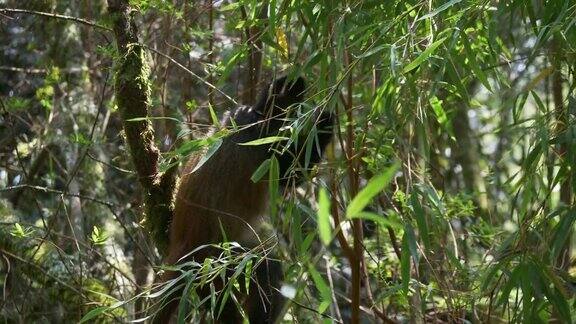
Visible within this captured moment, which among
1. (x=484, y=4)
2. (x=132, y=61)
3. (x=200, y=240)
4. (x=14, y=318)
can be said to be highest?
(x=484, y=4)

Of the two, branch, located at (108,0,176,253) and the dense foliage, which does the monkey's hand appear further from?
branch, located at (108,0,176,253)

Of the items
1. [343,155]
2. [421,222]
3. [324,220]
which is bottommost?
[324,220]

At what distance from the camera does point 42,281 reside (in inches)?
178

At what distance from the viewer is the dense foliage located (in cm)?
284

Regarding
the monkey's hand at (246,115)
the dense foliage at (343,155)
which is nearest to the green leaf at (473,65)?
the dense foliage at (343,155)

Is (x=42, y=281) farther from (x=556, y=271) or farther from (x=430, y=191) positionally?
(x=556, y=271)

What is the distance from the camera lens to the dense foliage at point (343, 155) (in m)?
2.84

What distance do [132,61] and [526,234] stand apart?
74.8 inches

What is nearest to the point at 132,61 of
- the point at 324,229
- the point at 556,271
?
the point at 556,271

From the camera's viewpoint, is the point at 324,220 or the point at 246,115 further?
the point at 246,115

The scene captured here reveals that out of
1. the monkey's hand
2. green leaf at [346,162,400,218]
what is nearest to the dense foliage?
green leaf at [346,162,400,218]

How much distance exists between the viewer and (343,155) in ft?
11.4

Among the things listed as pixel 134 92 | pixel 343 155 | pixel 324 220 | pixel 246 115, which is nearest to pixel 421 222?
pixel 343 155

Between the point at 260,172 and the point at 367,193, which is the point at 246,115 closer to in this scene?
the point at 260,172
